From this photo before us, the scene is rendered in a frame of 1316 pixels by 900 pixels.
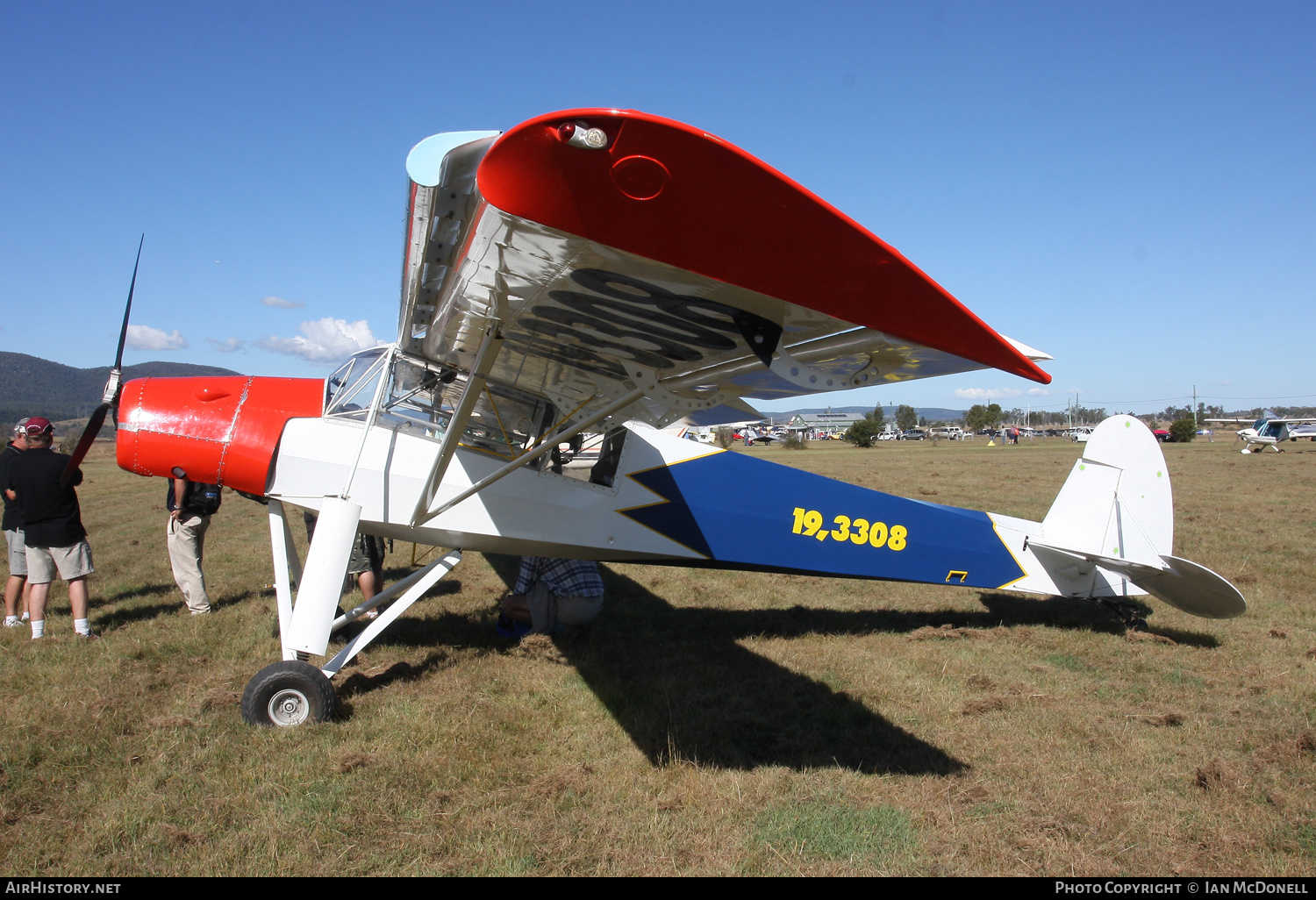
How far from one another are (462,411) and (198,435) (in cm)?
220

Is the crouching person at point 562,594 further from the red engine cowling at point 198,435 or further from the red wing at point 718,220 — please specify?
the red wing at point 718,220

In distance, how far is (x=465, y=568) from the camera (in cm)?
939

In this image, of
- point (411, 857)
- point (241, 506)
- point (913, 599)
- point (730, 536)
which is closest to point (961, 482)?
point (913, 599)

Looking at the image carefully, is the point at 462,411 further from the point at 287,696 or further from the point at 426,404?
the point at 287,696

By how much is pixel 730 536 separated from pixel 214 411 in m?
3.87

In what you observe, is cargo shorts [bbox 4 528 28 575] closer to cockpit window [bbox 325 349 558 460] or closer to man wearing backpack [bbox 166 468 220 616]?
man wearing backpack [bbox 166 468 220 616]

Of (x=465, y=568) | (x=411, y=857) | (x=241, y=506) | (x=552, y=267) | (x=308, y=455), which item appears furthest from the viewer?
(x=241, y=506)

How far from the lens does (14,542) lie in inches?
248

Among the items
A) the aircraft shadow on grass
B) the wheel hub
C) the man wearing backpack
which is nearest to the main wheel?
the wheel hub

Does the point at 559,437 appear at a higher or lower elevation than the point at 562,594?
higher

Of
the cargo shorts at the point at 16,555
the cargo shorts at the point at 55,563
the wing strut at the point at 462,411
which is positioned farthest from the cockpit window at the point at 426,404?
the cargo shorts at the point at 16,555

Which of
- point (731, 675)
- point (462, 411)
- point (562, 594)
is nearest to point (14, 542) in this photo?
point (562, 594)

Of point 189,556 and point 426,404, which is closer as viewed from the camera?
point 426,404

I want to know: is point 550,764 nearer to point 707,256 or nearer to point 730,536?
point 730,536
